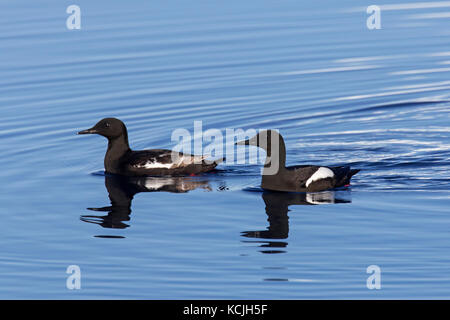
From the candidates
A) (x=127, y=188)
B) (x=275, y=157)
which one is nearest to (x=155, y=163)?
(x=127, y=188)

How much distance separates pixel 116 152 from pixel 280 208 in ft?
13.4

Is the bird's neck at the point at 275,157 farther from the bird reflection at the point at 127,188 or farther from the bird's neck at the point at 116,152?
the bird's neck at the point at 116,152

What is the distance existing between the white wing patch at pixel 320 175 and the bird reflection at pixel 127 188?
5.88ft

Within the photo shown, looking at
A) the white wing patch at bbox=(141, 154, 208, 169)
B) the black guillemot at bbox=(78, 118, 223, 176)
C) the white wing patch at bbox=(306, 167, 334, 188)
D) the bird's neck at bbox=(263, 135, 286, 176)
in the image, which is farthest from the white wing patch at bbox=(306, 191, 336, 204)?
the white wing patch at bbox=(141, 154, 208, 169)

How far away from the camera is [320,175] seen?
56.0ft

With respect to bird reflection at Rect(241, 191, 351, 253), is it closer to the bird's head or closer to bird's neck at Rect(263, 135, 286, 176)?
bird's neck at Rect(263, 135, 286, 176)

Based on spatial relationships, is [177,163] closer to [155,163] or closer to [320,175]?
[155,163]

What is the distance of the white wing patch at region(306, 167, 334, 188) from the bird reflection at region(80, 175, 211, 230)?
1791 mm

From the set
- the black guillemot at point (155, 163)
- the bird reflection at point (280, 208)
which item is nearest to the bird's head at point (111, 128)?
the black guillemot at point (155, 163)

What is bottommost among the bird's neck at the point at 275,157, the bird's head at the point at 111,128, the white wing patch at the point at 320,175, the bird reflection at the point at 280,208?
the bird reflection at the point at 280,208

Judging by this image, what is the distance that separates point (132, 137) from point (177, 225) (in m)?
6.15

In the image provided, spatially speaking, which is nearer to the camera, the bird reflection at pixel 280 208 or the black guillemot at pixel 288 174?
the bird reflection at pixel 280 208

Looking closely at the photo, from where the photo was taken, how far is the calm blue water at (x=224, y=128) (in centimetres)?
1332

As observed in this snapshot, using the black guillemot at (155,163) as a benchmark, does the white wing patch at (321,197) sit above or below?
below
